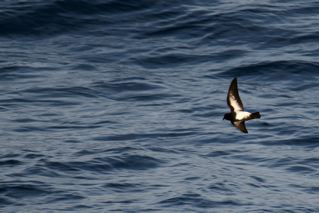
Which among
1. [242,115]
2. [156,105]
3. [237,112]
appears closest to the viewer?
[242,115]

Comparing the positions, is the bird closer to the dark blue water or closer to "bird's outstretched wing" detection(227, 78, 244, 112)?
"bird's outstretched wing" detection(227, 78, 244, 112)

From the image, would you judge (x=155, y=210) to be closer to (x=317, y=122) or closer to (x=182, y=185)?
(x=182, y=185)

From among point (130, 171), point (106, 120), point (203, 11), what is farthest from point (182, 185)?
point (203, 11)

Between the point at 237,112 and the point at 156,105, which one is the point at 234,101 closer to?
the point at 237,112

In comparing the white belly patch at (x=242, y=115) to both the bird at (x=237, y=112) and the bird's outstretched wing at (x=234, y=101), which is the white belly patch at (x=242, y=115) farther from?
the bird's outstretched wing at (x=234, y=101)

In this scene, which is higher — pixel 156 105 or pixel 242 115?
pixel 242 115

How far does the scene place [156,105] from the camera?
25234 millimetres

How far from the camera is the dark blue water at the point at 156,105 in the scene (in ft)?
69.4

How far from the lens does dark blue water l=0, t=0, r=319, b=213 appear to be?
2114cm

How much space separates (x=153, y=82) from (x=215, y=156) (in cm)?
426

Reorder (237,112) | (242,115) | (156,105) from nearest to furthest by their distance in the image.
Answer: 1. (242,115)
2. (237,112)
3. (156,105)

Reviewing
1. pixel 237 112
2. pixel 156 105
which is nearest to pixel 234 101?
pixel 237 112

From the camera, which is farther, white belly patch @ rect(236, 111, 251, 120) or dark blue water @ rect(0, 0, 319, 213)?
dark blue water @ rect(0, 0, 319, 213)

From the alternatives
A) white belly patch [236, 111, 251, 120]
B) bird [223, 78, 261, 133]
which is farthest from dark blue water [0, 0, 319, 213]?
white belly patch [236, 111, 251, 120]
